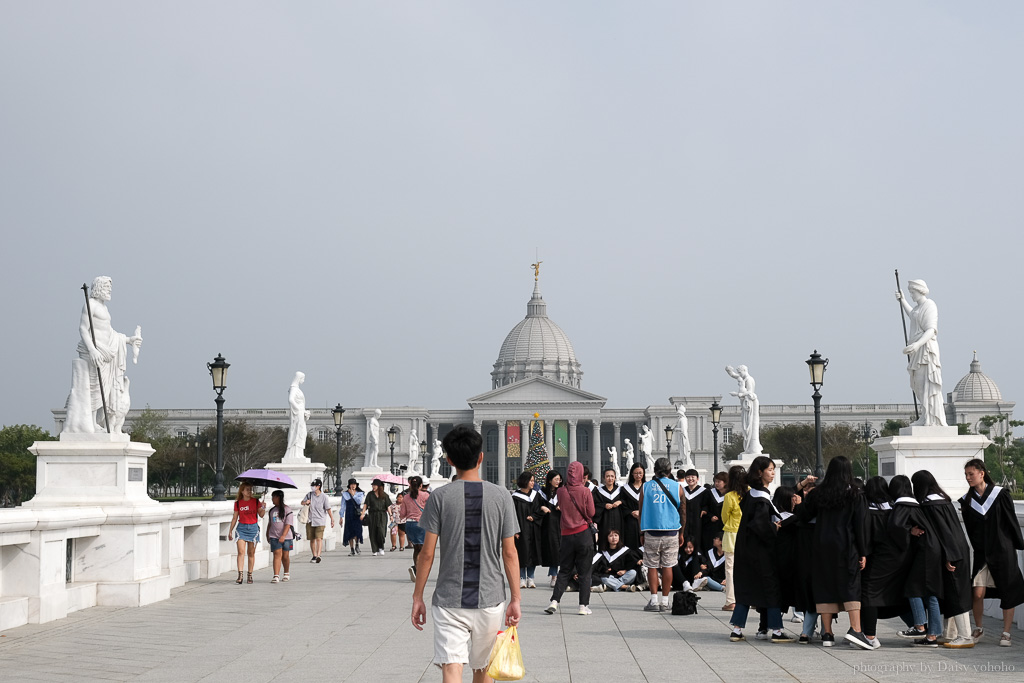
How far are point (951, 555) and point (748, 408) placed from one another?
26.0 meters

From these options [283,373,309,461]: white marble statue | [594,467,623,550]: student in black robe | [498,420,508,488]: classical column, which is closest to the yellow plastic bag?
[594,467,623,550]: student in black robe

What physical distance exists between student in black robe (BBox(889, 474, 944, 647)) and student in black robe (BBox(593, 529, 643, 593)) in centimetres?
684

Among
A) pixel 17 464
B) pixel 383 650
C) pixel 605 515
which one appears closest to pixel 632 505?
pixel 605 515

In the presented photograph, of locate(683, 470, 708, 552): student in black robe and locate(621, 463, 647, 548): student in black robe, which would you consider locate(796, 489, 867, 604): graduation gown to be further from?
locate(683, 470, 708, 552): student in black robe

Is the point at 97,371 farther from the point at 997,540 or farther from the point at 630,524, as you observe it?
the point at 997,540

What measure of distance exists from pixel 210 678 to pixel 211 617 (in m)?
4.48

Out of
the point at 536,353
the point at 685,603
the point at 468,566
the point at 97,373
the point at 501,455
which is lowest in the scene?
the point at 685,603

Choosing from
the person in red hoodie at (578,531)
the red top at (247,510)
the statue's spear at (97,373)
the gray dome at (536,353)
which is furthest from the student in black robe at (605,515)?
the gray dome at (536,353)

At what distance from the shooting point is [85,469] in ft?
48.9

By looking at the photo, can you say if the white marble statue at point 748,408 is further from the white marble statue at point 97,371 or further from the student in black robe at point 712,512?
the white marble statue at point 97,371

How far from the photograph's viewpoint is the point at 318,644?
11367mm

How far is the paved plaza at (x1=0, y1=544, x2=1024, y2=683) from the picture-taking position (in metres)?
9.48

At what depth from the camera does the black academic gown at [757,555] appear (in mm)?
11375

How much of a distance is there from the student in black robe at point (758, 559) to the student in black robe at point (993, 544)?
190cm
